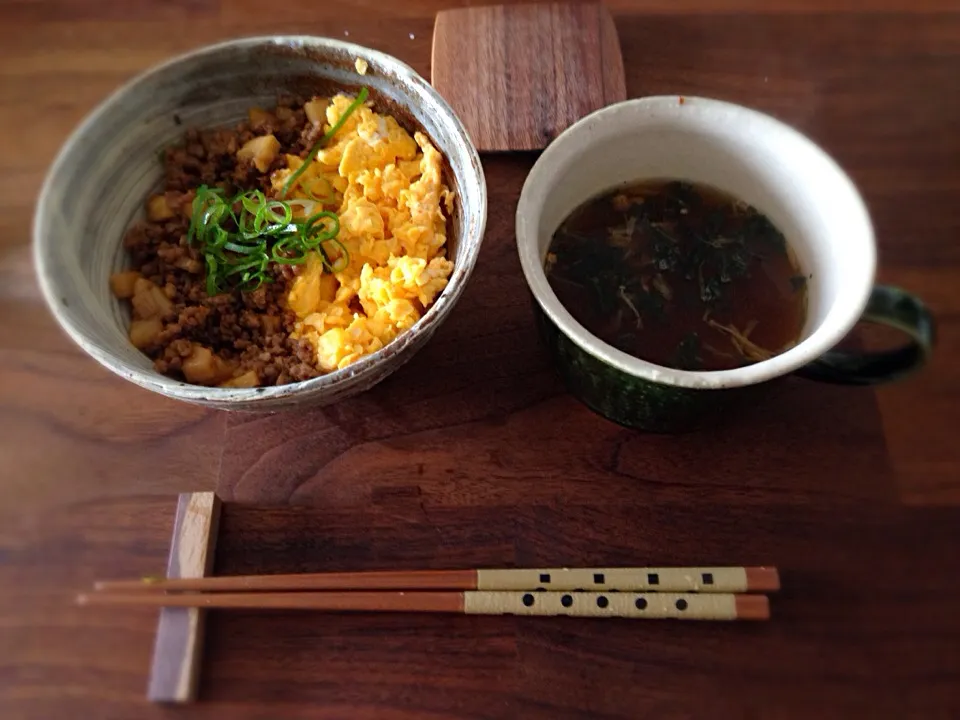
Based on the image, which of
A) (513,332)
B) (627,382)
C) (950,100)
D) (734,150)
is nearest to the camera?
(627,382)

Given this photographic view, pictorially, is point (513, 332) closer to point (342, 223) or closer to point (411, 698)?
point (342, 223)

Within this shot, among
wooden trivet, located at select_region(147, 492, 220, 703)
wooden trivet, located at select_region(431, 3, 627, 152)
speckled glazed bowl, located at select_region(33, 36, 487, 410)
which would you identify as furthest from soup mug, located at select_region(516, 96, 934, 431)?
wooden trivet, located at select_region(147, 492, 220, 703)

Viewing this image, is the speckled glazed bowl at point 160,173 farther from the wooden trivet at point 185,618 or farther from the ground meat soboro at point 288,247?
the wooden trivet at point 185,618

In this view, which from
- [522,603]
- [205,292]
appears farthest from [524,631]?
[205,292]

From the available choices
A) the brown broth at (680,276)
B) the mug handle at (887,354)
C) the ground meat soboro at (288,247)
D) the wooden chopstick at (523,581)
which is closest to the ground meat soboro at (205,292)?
the ground meat soboro at (288,247)

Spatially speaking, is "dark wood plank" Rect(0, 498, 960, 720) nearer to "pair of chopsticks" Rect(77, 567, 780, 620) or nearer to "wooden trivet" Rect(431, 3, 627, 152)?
"pair of chopsticks" Rect(77, 567, 780, 620)

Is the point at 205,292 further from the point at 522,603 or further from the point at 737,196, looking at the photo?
the point at 737,196

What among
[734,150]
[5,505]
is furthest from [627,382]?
[5,505]
